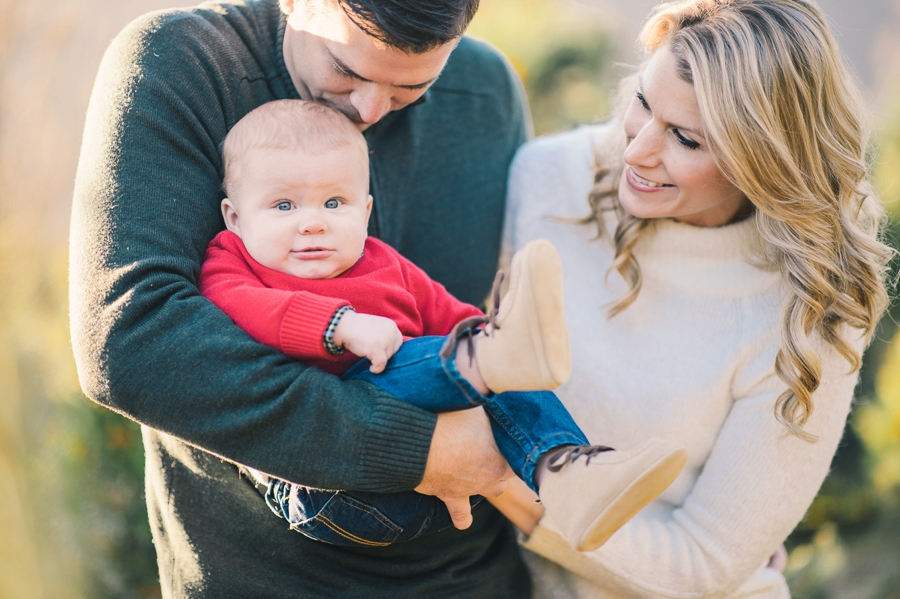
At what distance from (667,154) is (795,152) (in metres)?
0.30

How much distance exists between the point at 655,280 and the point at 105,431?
5.97 ft

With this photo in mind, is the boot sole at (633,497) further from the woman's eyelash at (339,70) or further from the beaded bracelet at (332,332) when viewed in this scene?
the woman's eyelash at (339,70)

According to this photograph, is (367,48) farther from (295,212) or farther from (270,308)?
A: (270,308)

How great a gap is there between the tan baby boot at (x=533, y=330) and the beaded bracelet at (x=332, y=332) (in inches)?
12.6

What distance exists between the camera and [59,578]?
257 cm

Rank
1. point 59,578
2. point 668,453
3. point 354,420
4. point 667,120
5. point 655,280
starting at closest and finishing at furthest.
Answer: point 668,453 → point 354,420 → point 667,120 → point 655,280 → point 59,578

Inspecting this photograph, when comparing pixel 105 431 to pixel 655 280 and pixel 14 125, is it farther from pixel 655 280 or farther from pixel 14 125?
pixel 655 280

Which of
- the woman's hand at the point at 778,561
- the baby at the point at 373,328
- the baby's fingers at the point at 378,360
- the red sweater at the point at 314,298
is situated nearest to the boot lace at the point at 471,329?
the baby at the point at 373,328

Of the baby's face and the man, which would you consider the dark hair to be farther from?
the baby's face

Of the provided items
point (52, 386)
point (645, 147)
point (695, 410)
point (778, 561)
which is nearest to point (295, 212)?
point (645, 147)

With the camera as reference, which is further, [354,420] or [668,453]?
[354,420]

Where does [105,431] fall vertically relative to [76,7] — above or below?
below

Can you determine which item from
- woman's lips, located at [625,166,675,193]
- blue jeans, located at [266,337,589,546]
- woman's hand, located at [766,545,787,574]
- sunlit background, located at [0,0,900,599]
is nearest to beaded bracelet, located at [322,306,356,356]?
blue jeans, located at [266,337,589,546]

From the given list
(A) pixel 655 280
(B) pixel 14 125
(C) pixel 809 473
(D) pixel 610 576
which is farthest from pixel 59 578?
(C) pixel 809 473
